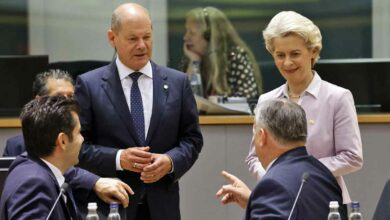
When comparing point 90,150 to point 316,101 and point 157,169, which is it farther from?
point 316,101

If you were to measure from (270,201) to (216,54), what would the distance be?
4191 mm

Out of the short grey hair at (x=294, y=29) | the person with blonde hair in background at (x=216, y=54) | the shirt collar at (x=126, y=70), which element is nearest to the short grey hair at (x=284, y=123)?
the short grey hair at (x=294, y=29)

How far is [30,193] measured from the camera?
2.98 m

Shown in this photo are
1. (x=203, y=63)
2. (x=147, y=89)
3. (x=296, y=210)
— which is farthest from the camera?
(x=203, y=63)

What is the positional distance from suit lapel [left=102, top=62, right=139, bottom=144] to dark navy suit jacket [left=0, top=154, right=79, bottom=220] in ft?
2.86

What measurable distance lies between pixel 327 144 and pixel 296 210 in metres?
0.81

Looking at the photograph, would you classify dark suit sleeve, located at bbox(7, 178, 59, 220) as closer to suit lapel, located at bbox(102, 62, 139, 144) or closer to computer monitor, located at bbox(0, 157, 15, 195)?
computer monitor, located at bbox(0, 157, 15, 195)

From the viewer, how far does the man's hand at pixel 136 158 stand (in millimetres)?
3852

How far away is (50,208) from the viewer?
301 centimetres

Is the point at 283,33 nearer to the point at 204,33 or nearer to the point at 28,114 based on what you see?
the point at 28,114

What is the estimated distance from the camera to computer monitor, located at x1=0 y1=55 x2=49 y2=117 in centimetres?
645

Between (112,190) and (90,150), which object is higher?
(90,150)

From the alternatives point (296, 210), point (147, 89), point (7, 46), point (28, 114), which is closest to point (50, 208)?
point (28, 114)

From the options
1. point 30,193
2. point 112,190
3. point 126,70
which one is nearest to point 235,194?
point 112,190
